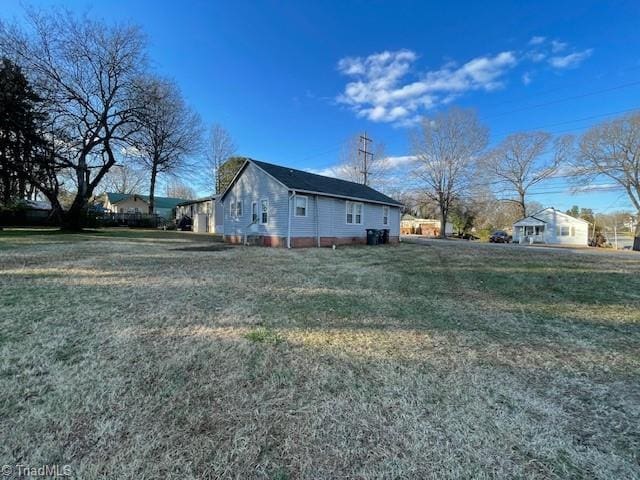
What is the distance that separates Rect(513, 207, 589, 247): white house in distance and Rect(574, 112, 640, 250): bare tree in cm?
532

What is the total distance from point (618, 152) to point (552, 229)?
9950 millimetres

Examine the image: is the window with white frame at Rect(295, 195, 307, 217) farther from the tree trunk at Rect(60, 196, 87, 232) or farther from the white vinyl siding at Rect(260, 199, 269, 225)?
the tree trunk at Rect(60, 196, 87, 232)

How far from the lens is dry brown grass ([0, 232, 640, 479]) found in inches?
73.0

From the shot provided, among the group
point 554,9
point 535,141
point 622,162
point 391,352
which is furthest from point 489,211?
point 391,352

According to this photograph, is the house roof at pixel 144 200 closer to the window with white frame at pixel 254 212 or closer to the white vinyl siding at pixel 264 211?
the window with white frame at pixel 254 212

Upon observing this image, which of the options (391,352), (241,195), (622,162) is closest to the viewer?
(391,352)

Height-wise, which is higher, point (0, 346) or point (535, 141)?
point (535, 141)

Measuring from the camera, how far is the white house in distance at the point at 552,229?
3209cm

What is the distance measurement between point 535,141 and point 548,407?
139 feet

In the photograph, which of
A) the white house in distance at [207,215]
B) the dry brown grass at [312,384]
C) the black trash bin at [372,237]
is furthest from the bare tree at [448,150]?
the dry brown grass at [312,384]

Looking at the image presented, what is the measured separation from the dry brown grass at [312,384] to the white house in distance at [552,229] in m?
35.3

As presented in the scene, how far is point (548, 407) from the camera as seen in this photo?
2.41 metres

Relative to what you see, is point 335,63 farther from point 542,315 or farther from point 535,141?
point 535,141

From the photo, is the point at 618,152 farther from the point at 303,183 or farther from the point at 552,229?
the point at 303,183
